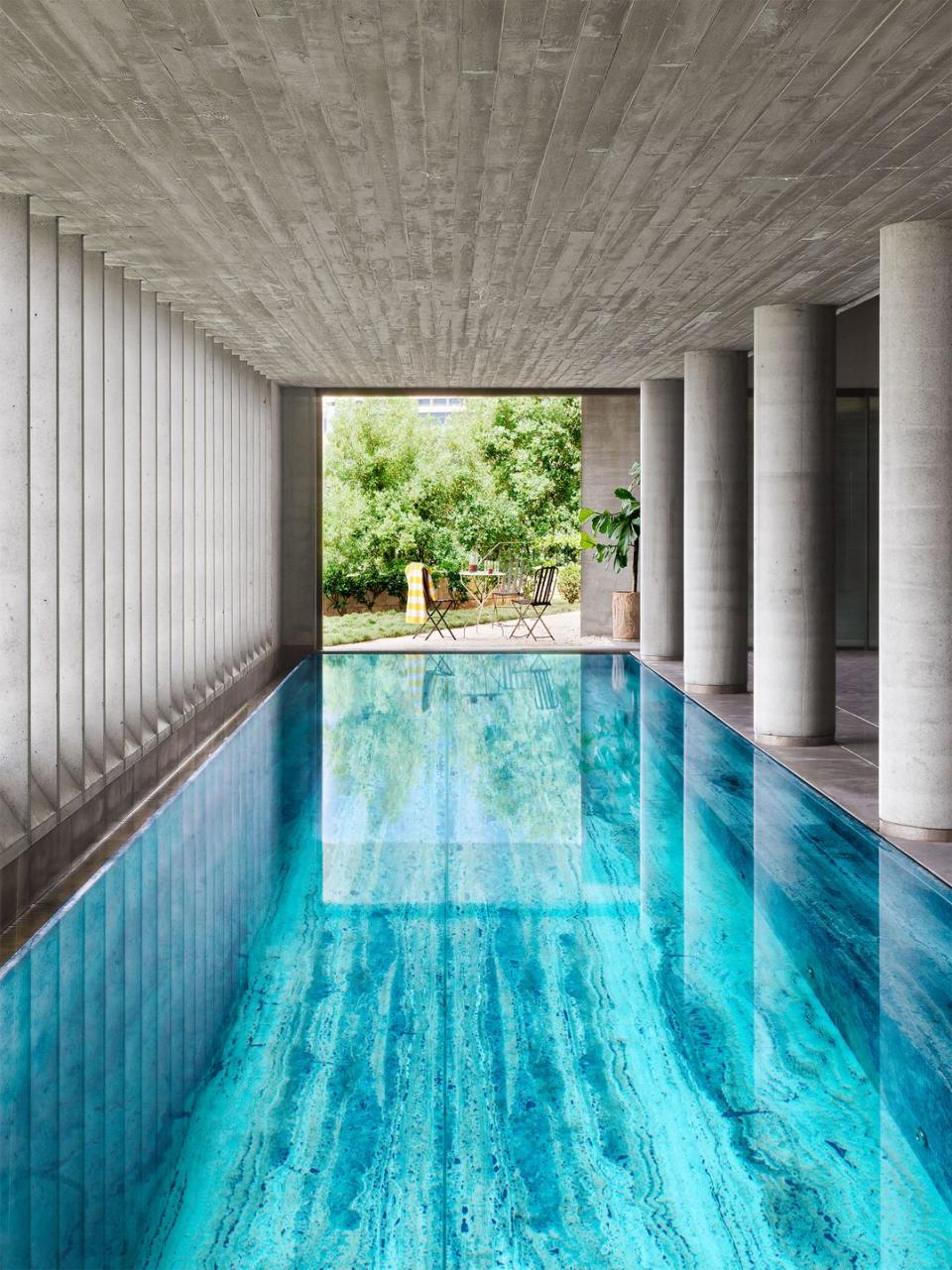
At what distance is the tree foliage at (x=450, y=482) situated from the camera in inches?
907

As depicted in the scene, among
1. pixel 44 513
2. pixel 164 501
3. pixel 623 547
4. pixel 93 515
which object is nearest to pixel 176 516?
pixel 164 501

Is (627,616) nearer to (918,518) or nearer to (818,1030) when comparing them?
(918,518)

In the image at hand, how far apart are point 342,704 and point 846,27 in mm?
7858

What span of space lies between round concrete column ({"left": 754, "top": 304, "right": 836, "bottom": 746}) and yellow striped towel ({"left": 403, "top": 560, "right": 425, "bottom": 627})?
9.16 meters

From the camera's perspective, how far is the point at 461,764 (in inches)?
311

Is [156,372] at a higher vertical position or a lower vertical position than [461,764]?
higher

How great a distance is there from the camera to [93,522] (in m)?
6.70

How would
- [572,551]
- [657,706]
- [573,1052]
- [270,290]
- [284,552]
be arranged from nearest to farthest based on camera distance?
[573,1052], [270,290], [657,706], [284,552], [572,551]

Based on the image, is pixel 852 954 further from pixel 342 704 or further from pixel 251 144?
pixel 342 704

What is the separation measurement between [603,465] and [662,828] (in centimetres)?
1170

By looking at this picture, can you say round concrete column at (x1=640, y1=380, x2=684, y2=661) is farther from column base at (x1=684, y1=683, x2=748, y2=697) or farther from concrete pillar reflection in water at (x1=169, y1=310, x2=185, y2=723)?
concrete pillar reflection in water at (x1=169, y1=310, x2=185, y2=723)

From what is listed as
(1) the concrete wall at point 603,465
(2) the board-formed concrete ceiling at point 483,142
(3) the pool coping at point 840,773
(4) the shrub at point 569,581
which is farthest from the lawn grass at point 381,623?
(2) the board-formed concrete ceiling at point 483,142

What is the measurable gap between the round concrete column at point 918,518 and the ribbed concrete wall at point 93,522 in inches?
155

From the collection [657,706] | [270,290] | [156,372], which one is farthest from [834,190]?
[657,706]
